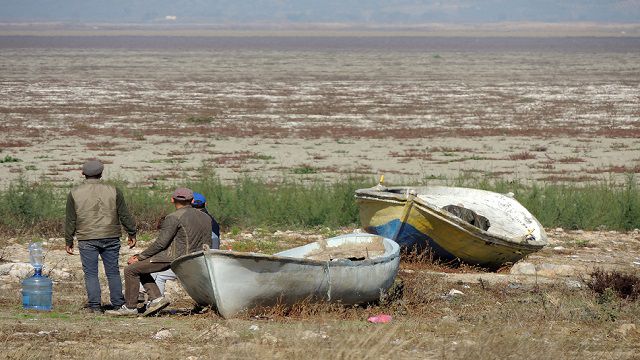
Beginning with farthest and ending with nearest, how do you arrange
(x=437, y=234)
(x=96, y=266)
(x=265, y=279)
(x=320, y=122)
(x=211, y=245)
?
(x=320, y=122)
(x=437, y=234)
(x=211, y=245)
(x=96, y=266)
(x=265, y=279)

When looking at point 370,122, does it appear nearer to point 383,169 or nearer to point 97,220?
point 383,169

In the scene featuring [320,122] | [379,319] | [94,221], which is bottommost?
[320,122]

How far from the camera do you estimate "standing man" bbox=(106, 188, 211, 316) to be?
11.0 metres

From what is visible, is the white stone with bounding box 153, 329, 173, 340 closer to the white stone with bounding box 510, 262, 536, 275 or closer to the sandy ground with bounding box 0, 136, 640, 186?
the white stone with bounding box 510, 262, 536, 275

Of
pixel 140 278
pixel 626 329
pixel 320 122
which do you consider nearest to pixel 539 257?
pixel 626 329

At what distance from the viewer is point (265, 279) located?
1067 centimetres

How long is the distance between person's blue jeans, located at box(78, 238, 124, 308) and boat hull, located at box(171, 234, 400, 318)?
34.4 inches

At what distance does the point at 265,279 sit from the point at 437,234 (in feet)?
13.7

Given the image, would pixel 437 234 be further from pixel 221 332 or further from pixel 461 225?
pixel 221 332

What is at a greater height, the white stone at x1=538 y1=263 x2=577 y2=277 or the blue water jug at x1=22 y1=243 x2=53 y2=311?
the blue water jug at x1=22 y1=243 x2=53 y2=311

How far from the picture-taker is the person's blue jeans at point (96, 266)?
36.6ft

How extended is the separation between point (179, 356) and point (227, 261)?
4.20ft

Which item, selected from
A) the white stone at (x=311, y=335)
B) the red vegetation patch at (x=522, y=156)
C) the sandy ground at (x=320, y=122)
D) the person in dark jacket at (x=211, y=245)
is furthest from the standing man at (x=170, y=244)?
the red vegetation patch at (x=522, y=156)

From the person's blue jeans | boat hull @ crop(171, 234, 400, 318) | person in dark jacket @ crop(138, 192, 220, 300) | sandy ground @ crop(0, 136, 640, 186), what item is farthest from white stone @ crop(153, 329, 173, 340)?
sandy ground @ crop(0, 136, 640, 186)
